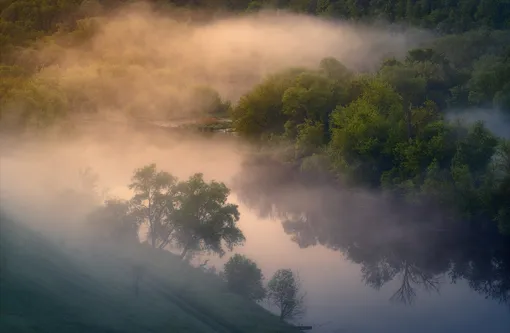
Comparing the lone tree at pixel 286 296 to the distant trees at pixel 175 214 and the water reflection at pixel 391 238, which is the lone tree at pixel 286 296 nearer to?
the distant trees at pixel 175 214

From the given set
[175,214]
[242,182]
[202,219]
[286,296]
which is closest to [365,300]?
[286,296]

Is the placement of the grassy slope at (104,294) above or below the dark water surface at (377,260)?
below

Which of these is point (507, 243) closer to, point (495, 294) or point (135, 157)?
point (495, 294)

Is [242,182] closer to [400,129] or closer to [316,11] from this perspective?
[400,129]

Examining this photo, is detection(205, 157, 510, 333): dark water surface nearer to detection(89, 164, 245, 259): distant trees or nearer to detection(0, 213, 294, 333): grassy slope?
detection(89, 164, 245, 259): distant trees

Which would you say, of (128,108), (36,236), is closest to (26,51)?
(128,108)

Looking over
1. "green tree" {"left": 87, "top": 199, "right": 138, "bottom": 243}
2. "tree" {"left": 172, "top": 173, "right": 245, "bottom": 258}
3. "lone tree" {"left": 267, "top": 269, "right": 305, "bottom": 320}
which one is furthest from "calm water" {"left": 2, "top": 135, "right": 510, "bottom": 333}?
"green tree" {"left": 87, "top": 199, "right": 138, "bottom": 243}

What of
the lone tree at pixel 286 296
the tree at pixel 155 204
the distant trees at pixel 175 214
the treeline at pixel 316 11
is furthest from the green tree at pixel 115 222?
the treeline at pixel 316 11
